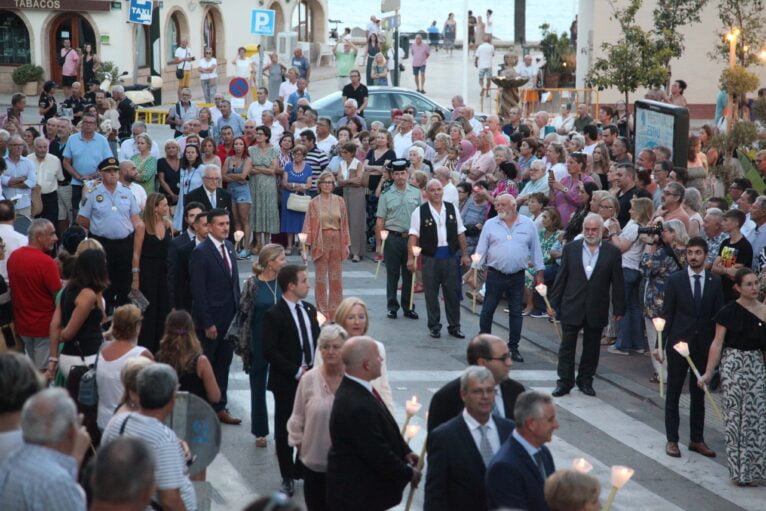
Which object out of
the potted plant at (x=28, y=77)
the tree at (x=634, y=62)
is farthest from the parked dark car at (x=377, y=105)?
the potted plant at (x=28, y=77)

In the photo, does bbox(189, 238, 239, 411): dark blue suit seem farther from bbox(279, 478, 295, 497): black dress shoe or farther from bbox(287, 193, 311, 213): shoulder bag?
bbox(287, 193, 311, 213): shoulder bag

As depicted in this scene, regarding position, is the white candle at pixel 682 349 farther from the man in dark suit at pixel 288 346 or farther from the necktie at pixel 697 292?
the man in dark suit at pixel 288 346

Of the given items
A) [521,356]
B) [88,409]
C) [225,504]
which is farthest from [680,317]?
[88,409]

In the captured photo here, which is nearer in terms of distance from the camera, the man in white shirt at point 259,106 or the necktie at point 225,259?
the necktie at point 225,259

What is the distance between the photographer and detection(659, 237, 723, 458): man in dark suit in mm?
10672

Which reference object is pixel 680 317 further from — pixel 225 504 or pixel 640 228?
pixel 225 504

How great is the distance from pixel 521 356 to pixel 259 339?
172 inches

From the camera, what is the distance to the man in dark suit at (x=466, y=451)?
22.4ft

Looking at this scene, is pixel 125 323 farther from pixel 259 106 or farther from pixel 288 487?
pixel 259 106

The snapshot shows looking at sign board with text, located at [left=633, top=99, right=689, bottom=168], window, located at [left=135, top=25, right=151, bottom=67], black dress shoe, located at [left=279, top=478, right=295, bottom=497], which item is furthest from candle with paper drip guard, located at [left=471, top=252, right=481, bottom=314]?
window, located at [left=135, top=25, right=151, bottom=67]

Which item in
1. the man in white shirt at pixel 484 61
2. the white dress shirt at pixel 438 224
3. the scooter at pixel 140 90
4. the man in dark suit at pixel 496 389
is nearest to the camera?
the man in dark suit at pixel 496 389

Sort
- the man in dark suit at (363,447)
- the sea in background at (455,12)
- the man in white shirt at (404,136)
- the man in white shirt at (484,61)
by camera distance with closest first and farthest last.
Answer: the man in dark suit at (363,447)
the man in white shirt at (404,136)
the man in white shirt at (484,61)
the sea in background at (455,12)

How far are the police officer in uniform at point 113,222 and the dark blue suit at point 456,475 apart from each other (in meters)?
7.06

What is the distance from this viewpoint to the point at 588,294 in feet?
40.3
